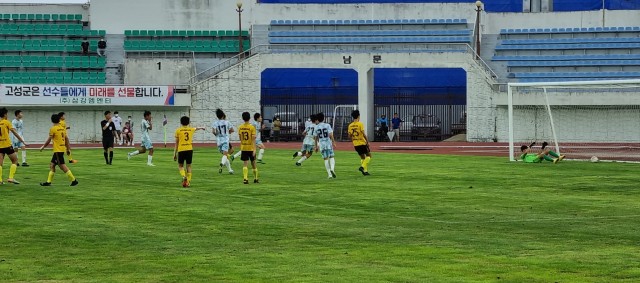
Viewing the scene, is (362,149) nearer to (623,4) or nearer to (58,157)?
(58,157)

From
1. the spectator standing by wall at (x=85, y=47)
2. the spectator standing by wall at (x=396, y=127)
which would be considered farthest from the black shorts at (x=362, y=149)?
the spectator standing by wall at (x=85, y=47)

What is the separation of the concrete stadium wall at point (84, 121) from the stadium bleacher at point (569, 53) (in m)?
18.1

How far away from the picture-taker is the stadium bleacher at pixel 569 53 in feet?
204

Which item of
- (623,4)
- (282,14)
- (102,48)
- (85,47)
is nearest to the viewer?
(85,47)

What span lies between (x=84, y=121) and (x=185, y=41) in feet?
28.0

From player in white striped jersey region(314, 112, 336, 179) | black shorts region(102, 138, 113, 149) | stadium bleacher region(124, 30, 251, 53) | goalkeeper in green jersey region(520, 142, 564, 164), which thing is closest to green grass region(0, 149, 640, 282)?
player in white striped jersey region(314, 112, 336, 179)

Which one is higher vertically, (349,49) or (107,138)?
(349,49)

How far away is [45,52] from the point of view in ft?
217

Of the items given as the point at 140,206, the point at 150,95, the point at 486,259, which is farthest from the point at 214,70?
the point at 486,259

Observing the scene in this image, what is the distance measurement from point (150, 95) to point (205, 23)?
33.3ft

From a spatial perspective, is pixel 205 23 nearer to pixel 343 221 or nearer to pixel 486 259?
pixel 343 221

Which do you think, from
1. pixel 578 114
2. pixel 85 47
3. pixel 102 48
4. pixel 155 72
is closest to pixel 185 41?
pixel 155 72

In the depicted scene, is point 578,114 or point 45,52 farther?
point 45,52

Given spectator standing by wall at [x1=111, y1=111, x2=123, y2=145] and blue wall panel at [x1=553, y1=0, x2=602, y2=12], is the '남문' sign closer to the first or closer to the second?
spectator standing by wall at [x1=111, y1=111, x2=123, y2=145]
